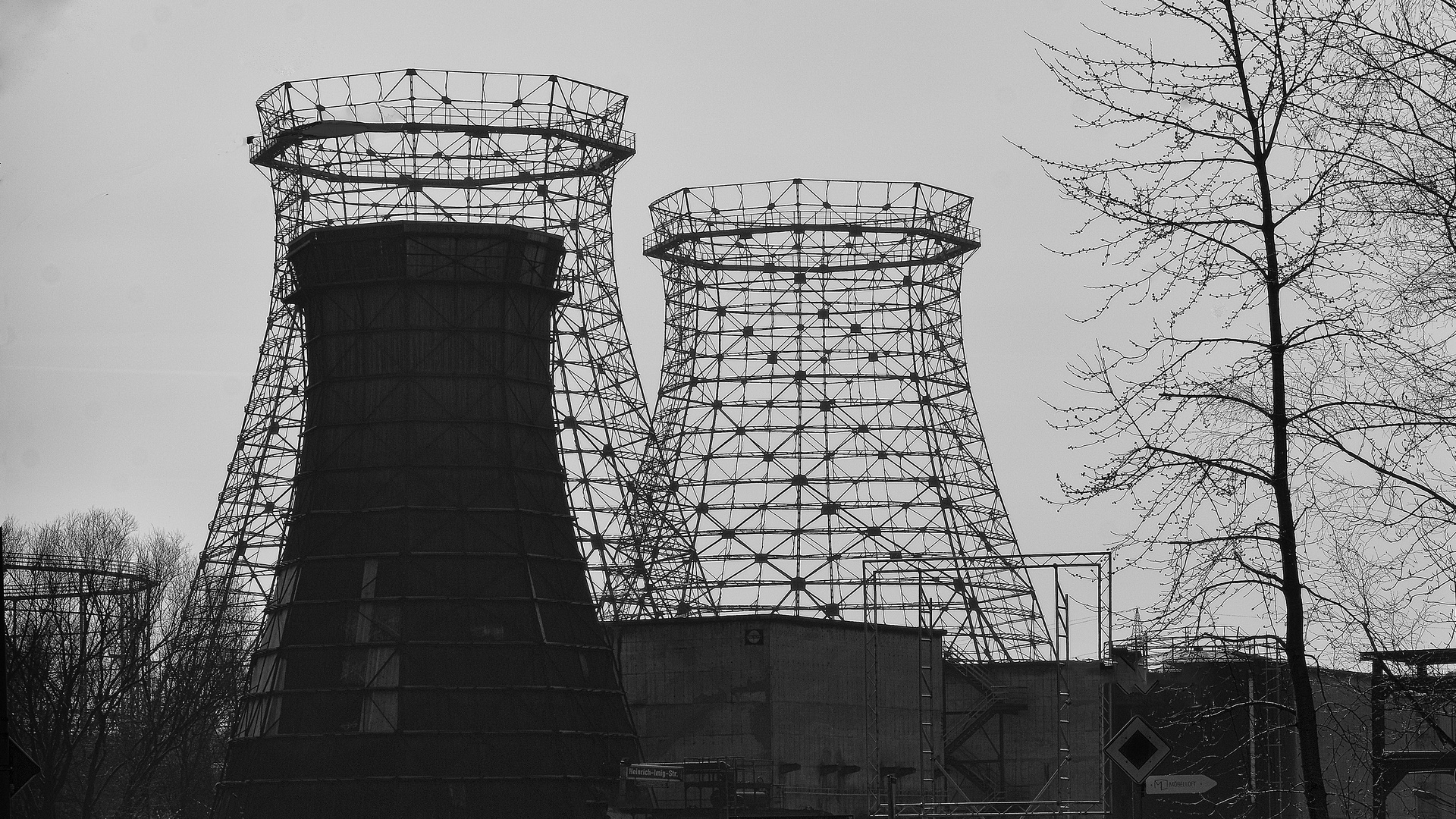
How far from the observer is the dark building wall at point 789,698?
1984 inches

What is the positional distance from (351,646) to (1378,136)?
127ft

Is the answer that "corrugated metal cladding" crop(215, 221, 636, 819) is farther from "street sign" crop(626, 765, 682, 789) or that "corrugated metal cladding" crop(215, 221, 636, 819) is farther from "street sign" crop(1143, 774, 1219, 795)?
"street sign" crop(1143, 774, 1219, 795)

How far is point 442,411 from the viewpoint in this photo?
175 ft

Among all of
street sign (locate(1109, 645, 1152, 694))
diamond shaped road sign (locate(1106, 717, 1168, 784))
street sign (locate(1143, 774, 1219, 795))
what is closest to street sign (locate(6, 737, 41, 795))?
diamond shaped road sign (locate(1106, 717, 1168, 784))

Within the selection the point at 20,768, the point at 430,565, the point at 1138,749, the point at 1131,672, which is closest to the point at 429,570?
the point at 430,565

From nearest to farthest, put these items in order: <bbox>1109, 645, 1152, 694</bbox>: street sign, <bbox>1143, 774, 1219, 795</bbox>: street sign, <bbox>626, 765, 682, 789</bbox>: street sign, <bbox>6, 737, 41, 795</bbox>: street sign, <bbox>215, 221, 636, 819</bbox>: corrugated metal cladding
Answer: <bbox>6, 737, 41, 795</bbox>: street sign → <bbox>1143, 774, 1219, 795</bbox>: street sign → <bbox>626, 765, 682, 789</bbox>: street sign → <bbox>215, 221, 636, 819</bbox>: corrugated metal cladding → <bbox>1109, 645, 1152, 694</bbox>: street sign

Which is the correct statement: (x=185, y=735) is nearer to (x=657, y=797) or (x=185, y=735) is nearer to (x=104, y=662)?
(x=104, y=662)

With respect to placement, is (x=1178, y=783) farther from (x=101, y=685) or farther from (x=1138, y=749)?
(x=101, y=685)

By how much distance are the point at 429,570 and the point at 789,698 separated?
10320 millimetres

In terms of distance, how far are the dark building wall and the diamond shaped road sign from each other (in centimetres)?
3118

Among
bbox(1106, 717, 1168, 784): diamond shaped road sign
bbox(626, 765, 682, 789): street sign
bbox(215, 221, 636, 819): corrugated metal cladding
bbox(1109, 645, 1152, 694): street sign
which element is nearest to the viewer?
bbox(1106, 717, 1168, 784): diamond shaped road sign

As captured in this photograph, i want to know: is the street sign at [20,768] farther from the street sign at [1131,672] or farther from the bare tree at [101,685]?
the street sign at [1131,672]

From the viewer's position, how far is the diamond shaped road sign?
1769cm

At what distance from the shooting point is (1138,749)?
58.3ft
